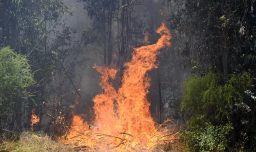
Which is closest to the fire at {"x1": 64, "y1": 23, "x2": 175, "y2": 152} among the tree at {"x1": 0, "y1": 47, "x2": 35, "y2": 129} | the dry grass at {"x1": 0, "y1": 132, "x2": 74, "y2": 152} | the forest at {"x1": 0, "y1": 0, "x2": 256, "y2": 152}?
the forest at {"x1": 0, "y1": 0, "x2": 256, "y2": 152}

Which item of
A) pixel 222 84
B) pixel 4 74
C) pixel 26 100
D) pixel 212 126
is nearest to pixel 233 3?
pixel 222 84

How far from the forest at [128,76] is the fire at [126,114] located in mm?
62

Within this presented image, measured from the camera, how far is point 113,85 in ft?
73.2

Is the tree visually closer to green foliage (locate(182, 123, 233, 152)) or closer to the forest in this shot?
the forest

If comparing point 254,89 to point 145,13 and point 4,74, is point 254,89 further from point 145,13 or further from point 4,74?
point 145,13

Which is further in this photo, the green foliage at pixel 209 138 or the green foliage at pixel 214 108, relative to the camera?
the green foliage at pixel 214 108

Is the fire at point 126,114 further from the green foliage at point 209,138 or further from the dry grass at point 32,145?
the green foliage at point 209,138

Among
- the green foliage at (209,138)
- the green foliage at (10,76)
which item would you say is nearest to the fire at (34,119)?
the green foliage at (10,76)

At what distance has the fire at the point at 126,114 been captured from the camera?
53.6 ft

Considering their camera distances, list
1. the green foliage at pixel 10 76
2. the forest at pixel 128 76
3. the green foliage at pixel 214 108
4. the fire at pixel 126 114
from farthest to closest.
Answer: the fire at pixel 126 114 → the green foliage at pixel 10 76 → the forest at pixel 128 76 → the green foliage at pixel 214 108

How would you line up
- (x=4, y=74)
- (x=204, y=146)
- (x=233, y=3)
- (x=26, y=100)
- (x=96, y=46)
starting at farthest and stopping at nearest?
(x=96, y=46) < (x=26, y=100) < (x=4, y=74) < (x=233, y=3) < (x=204, y=146)

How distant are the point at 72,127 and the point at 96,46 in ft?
20.2

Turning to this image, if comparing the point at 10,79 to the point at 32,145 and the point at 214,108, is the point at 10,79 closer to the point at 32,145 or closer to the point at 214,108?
the point at 32,145

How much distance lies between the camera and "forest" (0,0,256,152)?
13.7 meters
